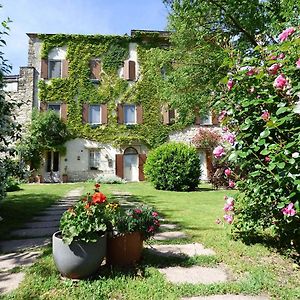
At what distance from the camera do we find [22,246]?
Result: 156 inches

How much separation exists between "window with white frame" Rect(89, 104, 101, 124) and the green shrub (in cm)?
803

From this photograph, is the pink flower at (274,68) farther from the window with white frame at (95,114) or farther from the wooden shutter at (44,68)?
the wooden shutter at (44,68)

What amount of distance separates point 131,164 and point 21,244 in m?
14.3

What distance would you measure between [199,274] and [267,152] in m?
1.48

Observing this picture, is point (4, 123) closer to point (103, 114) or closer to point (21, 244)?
point (21, 244)

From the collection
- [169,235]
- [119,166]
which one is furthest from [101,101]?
[169,235]

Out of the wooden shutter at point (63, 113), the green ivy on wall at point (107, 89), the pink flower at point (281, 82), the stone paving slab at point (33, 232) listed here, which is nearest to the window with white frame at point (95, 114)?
the green ivy on wall at point (107, 89)

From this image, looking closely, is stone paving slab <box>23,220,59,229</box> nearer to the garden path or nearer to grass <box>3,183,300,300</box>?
the garden path

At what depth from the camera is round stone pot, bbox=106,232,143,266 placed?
10.0ft

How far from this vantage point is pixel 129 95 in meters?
18.7

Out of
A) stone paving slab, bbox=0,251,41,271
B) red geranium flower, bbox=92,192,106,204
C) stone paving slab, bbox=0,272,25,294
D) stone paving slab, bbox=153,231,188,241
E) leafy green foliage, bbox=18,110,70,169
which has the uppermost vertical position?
leafy green foliage, bbox=18,110,70,169

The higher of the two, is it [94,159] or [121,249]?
[94,159]

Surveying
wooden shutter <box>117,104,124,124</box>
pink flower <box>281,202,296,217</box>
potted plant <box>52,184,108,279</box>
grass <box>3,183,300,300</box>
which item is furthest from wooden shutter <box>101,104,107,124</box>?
pink flower <box>281,202,296,217</box>

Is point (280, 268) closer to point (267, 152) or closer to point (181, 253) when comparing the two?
point (181, 253)
